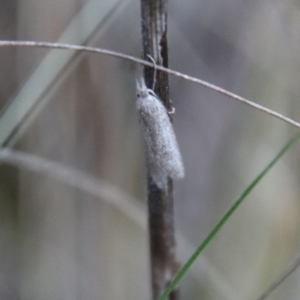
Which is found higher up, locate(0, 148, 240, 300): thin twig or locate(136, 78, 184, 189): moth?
locate(136, 78, 184, 189): moth

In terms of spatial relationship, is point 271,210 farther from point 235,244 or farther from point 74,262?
point 74,262

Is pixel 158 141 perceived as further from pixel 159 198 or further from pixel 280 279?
pixel 280 279

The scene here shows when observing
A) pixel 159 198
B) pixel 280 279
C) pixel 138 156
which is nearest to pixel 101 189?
pixel 138 156

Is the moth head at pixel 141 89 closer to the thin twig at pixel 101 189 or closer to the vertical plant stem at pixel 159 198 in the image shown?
the vertical plant stem at pixel 159 198

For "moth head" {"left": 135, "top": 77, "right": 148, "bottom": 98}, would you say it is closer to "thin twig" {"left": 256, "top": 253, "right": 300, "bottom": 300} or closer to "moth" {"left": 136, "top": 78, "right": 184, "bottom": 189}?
"moth" {"left": 136, "top": 78, "right": 184, "bottom": 189}

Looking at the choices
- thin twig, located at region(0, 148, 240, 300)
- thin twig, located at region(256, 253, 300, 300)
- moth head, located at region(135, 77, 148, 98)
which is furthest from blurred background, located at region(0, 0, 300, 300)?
thin twig, located at region(256, 253, 300, 300)

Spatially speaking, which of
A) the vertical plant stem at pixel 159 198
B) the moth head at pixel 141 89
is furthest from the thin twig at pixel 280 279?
the moth head at pixel 141 89

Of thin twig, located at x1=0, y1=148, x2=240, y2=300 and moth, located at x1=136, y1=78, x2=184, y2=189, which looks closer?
moth, located at x1=136, y1=78, x2=184, y2=189
